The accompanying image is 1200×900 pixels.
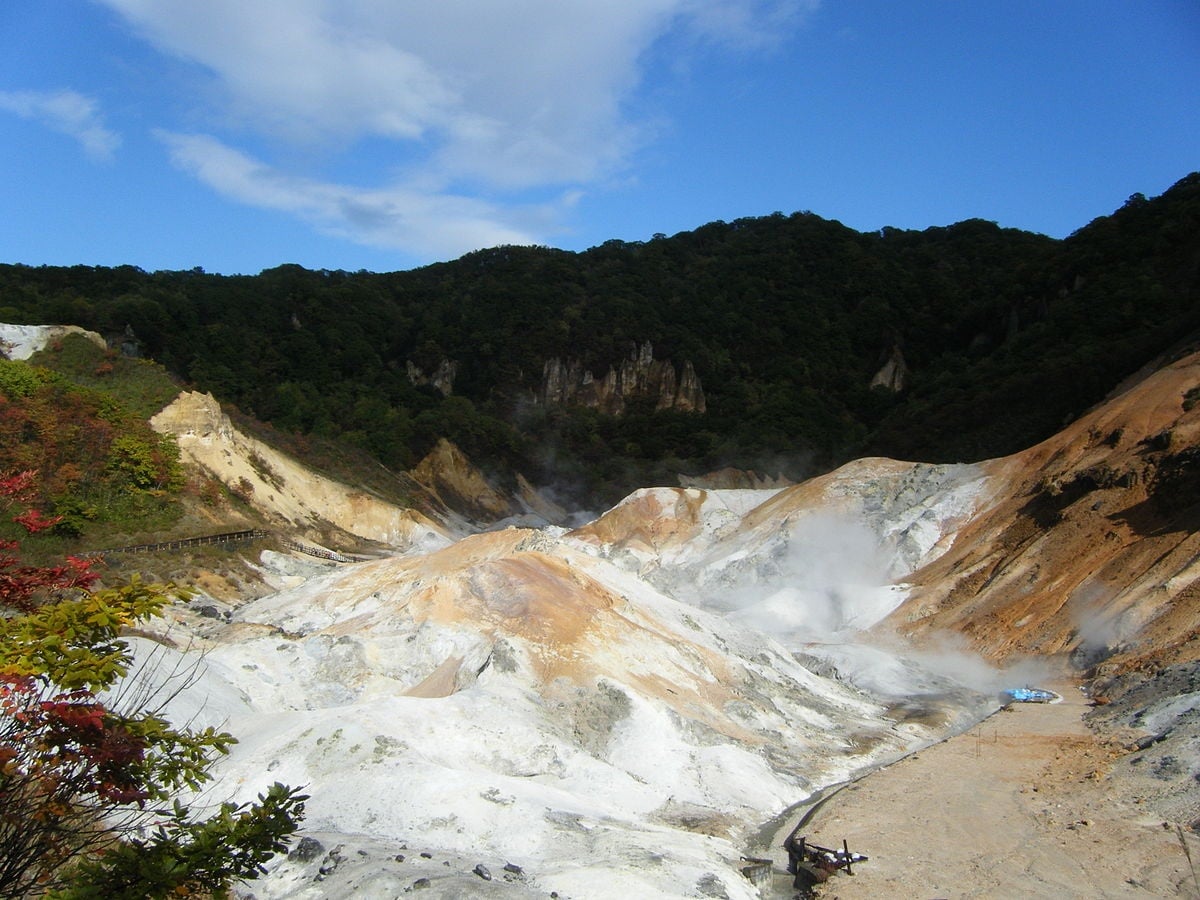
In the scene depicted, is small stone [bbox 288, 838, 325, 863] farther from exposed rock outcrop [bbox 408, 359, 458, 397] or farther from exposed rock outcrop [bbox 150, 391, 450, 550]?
exposed rock outcrop [bbox 408, 359, 458, 397]

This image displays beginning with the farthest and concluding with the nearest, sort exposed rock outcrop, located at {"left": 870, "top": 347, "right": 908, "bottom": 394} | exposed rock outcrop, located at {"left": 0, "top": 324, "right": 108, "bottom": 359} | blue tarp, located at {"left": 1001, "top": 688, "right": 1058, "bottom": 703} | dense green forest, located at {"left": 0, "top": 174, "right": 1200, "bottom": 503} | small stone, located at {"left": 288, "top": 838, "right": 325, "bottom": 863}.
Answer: exposed rock outcrop, located at {"left": 870, "top": 347, "right": 908, "bottom": 394} → dense green forest, located at {"left": 0, "top": 174, "right": 1200, "bottom": 503} → exposed rock outcrop, located at {"left": 0, "top": 324, "right": 108, "bottom": 359} → blue tarp, located at {"left": 1001, "top": 688, "right": 1058, "bottom": 703} → small stone, located at {"left": 288, "top": 838, "right": 325, "bottom": 863}

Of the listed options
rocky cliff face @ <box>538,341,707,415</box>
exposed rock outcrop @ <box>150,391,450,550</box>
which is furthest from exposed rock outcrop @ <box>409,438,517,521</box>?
rocky cliff face @ <box>538,341,707,415</box>

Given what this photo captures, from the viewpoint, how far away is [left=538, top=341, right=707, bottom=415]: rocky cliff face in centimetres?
11544

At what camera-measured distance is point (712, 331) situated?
126438mm

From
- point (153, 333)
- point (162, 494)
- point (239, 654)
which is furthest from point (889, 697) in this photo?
point (153, 333)

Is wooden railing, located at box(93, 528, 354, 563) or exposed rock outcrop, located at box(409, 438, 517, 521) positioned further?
exposed rock outcrop, located at box(409, 438, 517, 521)

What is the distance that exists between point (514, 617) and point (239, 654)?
621cm

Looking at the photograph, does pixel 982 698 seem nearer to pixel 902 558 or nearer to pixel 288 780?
pixel 902 558

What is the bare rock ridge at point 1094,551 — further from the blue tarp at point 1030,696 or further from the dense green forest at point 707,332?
the dense green forest at point 707,332

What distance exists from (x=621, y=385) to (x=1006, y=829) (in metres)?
101

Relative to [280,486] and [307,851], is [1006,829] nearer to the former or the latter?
[307,851]

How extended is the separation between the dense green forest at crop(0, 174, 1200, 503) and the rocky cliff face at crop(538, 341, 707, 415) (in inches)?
65.4

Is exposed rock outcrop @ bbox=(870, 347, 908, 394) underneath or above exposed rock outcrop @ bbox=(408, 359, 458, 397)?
underneath

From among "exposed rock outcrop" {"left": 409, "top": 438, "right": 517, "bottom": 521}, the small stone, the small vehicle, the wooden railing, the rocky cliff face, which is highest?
the rocky cliff face
